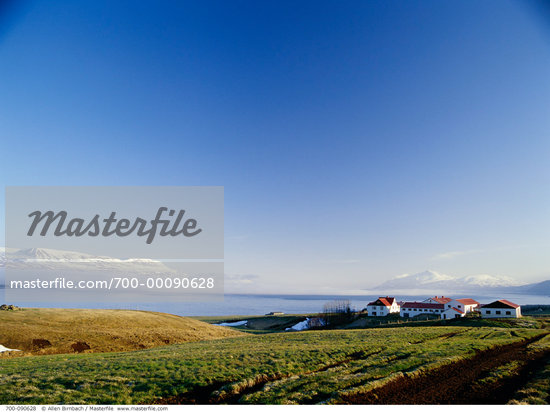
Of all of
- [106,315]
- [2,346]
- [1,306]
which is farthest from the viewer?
[106,315]

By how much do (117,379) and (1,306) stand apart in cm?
4788

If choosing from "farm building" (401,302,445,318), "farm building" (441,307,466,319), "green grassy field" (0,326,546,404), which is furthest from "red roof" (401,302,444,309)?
"green grassy field" (0,326,546,404)

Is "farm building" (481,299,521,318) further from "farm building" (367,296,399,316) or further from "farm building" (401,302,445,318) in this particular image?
"farm building" (367,296,399,316)

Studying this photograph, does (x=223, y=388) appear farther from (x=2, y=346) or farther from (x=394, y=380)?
(x=2, y=346)

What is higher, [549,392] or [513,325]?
[549,392]

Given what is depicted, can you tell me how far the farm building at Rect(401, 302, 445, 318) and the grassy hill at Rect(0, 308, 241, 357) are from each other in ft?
212

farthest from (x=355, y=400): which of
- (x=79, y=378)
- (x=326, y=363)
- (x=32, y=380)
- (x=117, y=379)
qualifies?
(x=32, y=380)

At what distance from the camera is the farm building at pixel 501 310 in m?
75.2

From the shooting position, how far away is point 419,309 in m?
94.8

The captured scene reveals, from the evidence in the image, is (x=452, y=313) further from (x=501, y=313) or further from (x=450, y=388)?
(x=450, y=388)

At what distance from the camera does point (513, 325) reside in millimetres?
58375

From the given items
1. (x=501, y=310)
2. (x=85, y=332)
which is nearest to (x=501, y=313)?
(x=501, y=310)

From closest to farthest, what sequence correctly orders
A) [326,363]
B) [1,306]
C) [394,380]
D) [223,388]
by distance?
[223,388]
[394,380]
[326,363]
[1,306]

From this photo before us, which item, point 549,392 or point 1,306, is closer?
point 549,392
